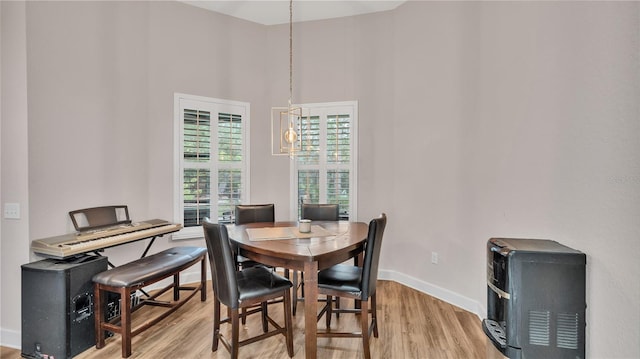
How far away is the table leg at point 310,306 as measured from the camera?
199cm

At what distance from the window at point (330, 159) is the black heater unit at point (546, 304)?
2536 millimetres

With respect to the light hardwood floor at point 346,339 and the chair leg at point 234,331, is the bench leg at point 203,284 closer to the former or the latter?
the light hardwood floor at point 346,339

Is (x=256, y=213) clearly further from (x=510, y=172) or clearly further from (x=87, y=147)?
(x=510, y=172)

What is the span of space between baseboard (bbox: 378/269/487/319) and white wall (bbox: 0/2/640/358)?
0.02 metres

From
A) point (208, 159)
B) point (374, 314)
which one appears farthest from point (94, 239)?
point (374, 314)

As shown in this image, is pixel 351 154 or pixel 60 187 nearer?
pixel 60 187

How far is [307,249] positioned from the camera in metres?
2.12

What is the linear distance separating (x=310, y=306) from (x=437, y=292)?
1959 mm

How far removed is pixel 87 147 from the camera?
2924 mm

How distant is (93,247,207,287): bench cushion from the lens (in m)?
2.33

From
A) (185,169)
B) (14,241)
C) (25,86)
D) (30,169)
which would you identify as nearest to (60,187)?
(30,169)

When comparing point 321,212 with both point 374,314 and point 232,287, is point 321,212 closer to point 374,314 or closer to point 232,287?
point 374,314

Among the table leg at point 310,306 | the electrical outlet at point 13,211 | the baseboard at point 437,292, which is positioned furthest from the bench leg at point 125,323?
the baseboard at point 437,292

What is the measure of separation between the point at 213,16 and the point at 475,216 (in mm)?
3891
